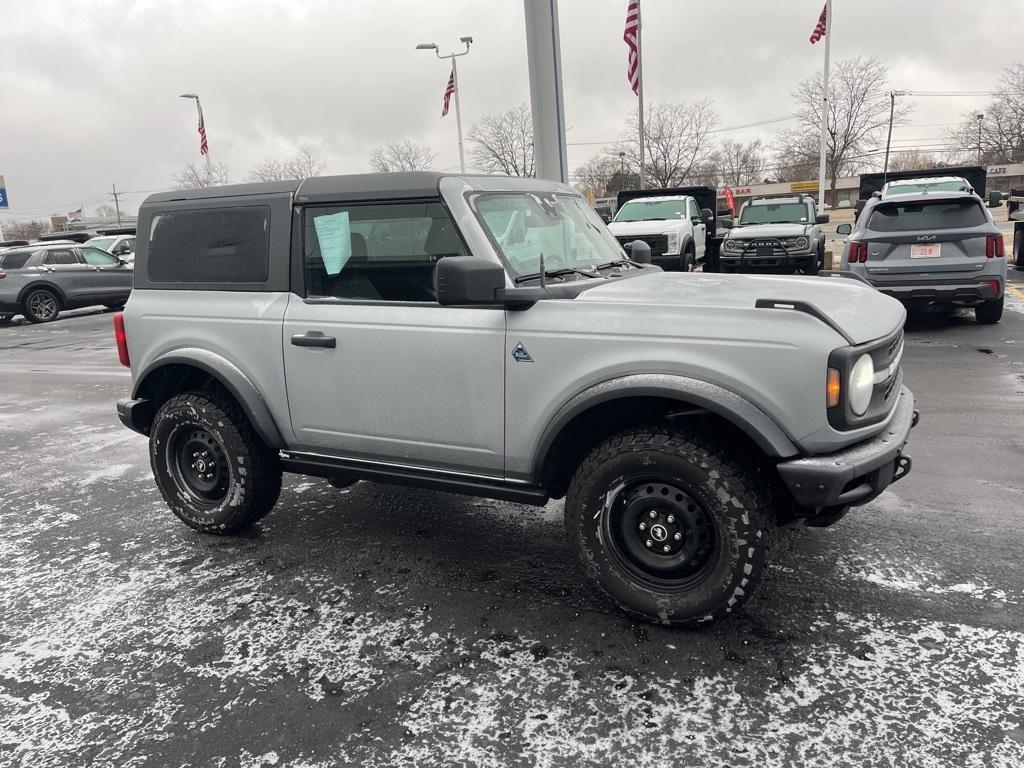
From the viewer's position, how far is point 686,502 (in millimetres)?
2945

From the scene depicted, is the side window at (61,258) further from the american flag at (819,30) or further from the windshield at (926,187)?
the american flag at (819,30)

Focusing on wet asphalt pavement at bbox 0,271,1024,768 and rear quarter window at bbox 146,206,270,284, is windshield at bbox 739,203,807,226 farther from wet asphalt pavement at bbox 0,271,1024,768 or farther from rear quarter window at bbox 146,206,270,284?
rear quarter window at bbox 146,206,270,284

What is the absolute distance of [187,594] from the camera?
3.55m

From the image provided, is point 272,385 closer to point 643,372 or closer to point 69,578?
point 69,578

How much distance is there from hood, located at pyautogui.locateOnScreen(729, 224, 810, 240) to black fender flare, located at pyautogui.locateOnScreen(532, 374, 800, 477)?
11978 millimetres

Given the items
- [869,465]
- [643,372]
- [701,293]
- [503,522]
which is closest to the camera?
[869,465]

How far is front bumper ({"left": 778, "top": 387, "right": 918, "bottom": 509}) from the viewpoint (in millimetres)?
2660

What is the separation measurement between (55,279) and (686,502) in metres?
17.5

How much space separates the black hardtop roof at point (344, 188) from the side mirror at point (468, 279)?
2.03ft

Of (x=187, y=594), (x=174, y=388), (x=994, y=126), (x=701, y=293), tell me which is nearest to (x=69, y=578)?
(x=187, y=594)

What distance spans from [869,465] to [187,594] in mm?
3024

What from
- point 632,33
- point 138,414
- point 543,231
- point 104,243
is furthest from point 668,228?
point 104,243

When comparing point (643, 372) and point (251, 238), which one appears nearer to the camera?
point (643, 372)

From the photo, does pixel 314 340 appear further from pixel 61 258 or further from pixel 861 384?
pixel 61 258
